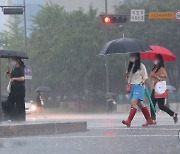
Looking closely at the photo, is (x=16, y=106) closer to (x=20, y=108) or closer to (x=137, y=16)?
(x=20, y=108)

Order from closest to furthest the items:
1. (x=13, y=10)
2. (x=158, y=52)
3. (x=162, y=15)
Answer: (x=158, y=52), (x=13, y=10), (x=162, y=15)

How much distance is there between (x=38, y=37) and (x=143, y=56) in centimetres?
4513

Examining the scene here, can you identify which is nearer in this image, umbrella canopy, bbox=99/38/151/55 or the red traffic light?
umbrella canopy, bbox=99/38/151/55

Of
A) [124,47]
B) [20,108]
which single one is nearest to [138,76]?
[124,47]

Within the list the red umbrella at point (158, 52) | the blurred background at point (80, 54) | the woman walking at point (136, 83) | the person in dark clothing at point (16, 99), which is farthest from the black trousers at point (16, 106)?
the blurred background at point (80, 54)

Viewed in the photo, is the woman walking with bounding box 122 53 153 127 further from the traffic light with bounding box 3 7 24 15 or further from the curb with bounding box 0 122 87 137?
the traffic light with bounding box 3 7 24 15

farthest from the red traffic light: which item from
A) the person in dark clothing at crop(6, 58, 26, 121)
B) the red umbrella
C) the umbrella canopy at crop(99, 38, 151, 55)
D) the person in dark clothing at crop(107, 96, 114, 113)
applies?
the person in dark clothing at crop(6, 58, 26, 121)

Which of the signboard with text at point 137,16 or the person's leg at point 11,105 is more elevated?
the signboard with text at point 137,16

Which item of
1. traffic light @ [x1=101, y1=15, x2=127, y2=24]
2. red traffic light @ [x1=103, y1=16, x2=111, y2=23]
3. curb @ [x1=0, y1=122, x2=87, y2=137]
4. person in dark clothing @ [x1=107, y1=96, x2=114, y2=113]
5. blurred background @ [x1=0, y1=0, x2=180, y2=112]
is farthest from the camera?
blurred background @ [x1=0, y1=0, x2=180, y2=112]

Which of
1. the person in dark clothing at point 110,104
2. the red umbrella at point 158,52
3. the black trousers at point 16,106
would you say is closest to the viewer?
the black trousers at point 16,106

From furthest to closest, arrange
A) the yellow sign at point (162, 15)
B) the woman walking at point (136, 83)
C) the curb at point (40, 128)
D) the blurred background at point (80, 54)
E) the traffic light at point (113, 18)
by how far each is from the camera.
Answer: the blurred background at point (80, 54) → the yellow sign at point (162, 15) → the traffic light at point (113, 18) → the woman walking at point (136, 83) → the curb at point (40, 128)

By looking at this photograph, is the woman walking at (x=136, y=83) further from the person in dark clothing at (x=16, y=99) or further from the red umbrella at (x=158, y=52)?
the person in dark clothing at (x=16, y=99)

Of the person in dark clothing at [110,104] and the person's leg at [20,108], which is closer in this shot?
the person's leg at [20,108]

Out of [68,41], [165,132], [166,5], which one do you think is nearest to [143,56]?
[165,132]
